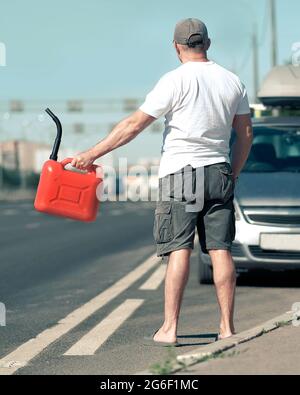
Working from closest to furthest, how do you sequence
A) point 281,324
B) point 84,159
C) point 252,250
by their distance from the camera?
point 84,159
point 281,324
point 252,250

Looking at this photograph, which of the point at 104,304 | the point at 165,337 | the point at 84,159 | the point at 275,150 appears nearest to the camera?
the point at 84,159

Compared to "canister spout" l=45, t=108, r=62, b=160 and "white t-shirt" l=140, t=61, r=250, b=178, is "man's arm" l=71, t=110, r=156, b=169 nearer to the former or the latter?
"white t-shirt" l=140, t=61, r=250, b=178

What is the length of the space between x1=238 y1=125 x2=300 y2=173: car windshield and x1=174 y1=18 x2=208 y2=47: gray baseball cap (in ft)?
15.8

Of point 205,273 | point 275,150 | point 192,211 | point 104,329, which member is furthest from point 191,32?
point 275,150

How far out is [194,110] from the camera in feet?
22.2

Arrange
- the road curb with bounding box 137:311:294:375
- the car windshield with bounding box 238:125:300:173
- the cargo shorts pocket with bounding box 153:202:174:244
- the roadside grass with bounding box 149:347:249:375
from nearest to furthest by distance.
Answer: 1. the roadside grass with bounding box 149:347:249:375
2. the road curb with bounding box 137:311:294:375
3. the cargo shorts pocket with bounding box 153:202:174:244
4. the car windshield with bounding box 238:125:300:173

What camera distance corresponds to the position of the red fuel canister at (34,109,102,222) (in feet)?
22.2

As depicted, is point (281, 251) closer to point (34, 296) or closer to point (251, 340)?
point (34, 296)

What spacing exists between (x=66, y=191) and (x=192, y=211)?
0.77 meters

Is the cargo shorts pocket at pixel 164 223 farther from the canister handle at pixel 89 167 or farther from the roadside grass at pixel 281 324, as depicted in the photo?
the roadside grass at pixel 281 324

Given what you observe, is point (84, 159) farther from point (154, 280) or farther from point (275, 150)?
point (154, 280)

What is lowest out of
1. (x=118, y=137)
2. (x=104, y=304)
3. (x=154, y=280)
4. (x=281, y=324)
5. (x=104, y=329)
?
(x=154, y=280)

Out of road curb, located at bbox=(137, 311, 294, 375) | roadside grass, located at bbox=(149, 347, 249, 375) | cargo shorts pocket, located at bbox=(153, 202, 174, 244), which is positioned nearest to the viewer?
roadside grass, located at bbox=(149, 347, 249, 375)

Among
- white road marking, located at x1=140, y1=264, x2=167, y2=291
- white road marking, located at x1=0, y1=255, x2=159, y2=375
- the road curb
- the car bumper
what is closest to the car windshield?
the car bumper
